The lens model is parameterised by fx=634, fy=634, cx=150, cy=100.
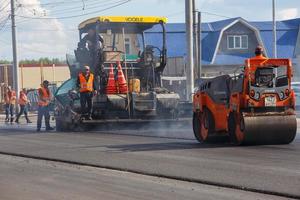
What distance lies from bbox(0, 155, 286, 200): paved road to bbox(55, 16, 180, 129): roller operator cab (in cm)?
756

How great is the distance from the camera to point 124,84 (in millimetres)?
18484

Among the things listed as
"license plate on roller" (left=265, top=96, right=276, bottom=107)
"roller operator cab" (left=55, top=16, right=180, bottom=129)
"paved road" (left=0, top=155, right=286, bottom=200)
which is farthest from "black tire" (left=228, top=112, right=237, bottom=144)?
"roller operator cab" (left=55, top=16, right=180, bottom=129)

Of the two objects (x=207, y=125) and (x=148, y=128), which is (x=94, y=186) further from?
(x=148, y=128)

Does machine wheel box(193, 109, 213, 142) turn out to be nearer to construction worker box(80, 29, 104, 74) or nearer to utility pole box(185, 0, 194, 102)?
construction worker box(80, 29, 104, 74)

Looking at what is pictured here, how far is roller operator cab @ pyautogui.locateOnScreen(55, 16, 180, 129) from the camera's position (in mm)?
18328

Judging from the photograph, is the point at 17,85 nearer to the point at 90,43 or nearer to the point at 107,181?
the point at 90,43

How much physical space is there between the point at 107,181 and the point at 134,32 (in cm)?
1103

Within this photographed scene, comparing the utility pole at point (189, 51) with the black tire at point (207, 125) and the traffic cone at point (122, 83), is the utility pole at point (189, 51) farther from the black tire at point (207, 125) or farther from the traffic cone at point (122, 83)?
the black tire at point (207, 125)

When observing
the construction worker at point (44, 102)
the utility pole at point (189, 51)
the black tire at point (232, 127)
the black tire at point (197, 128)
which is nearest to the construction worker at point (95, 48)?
the construction worker at point (44, 102)

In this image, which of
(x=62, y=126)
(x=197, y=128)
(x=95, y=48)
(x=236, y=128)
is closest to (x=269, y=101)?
(x=236, y=128)

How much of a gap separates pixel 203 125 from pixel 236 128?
4.28ft

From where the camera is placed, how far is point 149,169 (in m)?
9.98

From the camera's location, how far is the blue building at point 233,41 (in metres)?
50.1

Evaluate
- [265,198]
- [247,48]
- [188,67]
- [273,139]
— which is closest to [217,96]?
[273,139]
